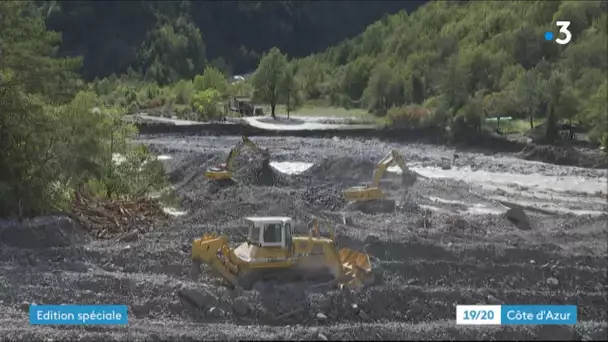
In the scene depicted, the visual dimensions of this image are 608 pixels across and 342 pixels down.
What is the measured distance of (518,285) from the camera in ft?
38.1

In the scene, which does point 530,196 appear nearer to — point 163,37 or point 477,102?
point 477,102

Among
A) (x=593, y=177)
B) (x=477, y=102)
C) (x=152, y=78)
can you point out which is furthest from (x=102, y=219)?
(x=152, y=78)

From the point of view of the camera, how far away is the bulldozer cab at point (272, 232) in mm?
11039

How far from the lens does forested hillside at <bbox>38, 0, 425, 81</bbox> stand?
288 ft

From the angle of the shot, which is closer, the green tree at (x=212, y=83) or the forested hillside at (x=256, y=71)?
the forested hillside at (x=256, y=71)

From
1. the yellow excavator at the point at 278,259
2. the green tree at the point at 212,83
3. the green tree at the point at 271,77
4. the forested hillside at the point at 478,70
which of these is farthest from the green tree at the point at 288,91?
the yellow excavator at the point at 278,259

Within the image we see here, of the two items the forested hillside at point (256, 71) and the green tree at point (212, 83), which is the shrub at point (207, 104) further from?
the green tree at point (212, 83)

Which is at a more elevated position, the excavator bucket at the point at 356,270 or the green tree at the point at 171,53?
the green tree at the point at 171,53

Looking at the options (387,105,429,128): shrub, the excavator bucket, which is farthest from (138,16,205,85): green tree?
the excavator bucket

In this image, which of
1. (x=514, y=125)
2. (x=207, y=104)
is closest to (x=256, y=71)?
(x=207, y=104)

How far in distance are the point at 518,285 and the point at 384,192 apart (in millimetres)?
7576

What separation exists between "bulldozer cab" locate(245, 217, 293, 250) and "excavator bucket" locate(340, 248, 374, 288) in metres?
1.04

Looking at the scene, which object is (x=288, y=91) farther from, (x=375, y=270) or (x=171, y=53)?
(x=171, y=53)

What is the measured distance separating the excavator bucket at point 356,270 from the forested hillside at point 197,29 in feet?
224
